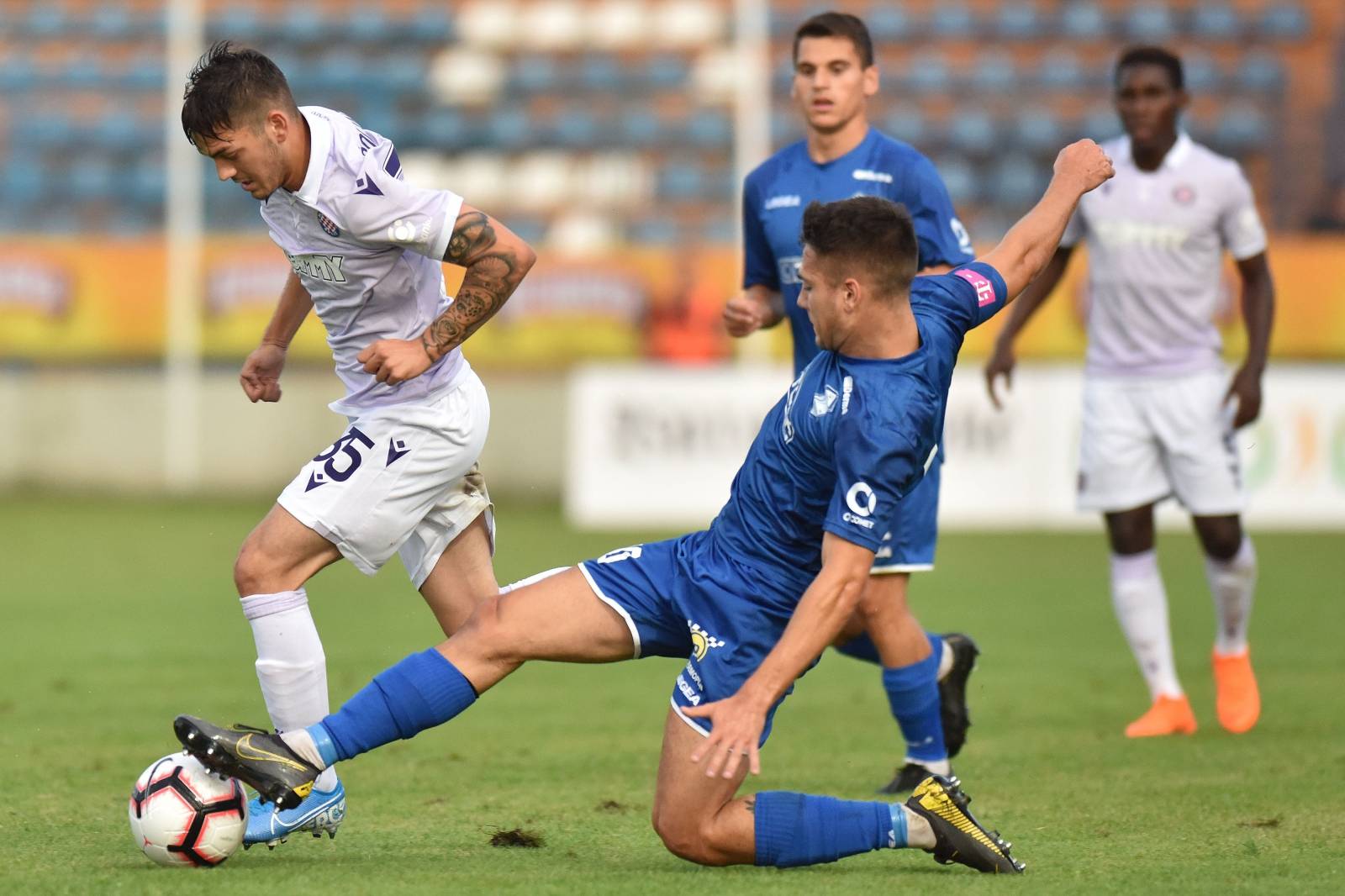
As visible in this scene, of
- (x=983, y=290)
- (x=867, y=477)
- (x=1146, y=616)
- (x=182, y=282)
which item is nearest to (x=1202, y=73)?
(x=182, y=282)

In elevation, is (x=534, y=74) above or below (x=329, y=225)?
above

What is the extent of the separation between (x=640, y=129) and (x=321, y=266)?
44.3ft

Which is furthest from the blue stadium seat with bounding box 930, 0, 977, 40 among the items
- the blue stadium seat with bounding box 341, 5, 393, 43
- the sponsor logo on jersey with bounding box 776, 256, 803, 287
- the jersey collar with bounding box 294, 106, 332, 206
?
the jersey collar with bounding box 294, 106, 332, 206

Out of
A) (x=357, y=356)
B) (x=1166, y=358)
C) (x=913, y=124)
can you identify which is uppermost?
(x=913, y=124)

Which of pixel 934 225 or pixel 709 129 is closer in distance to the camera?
pixel 934 225

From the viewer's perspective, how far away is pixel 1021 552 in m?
13.7

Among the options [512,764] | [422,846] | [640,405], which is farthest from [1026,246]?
[640,405]

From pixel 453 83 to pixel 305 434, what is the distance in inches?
145

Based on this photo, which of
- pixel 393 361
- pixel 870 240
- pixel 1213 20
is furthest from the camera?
pixel 1213 20

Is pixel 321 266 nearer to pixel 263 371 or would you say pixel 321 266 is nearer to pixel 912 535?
pixel 263 371

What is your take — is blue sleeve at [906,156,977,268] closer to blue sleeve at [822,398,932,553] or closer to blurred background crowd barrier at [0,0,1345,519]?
blue sleeve at [822,398,932,553]

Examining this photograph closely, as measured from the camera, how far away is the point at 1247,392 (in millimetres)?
7109

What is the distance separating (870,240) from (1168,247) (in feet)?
10.4

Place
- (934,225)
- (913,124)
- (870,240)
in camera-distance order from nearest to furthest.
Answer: (870,240) < (934,225) < (913,124)
